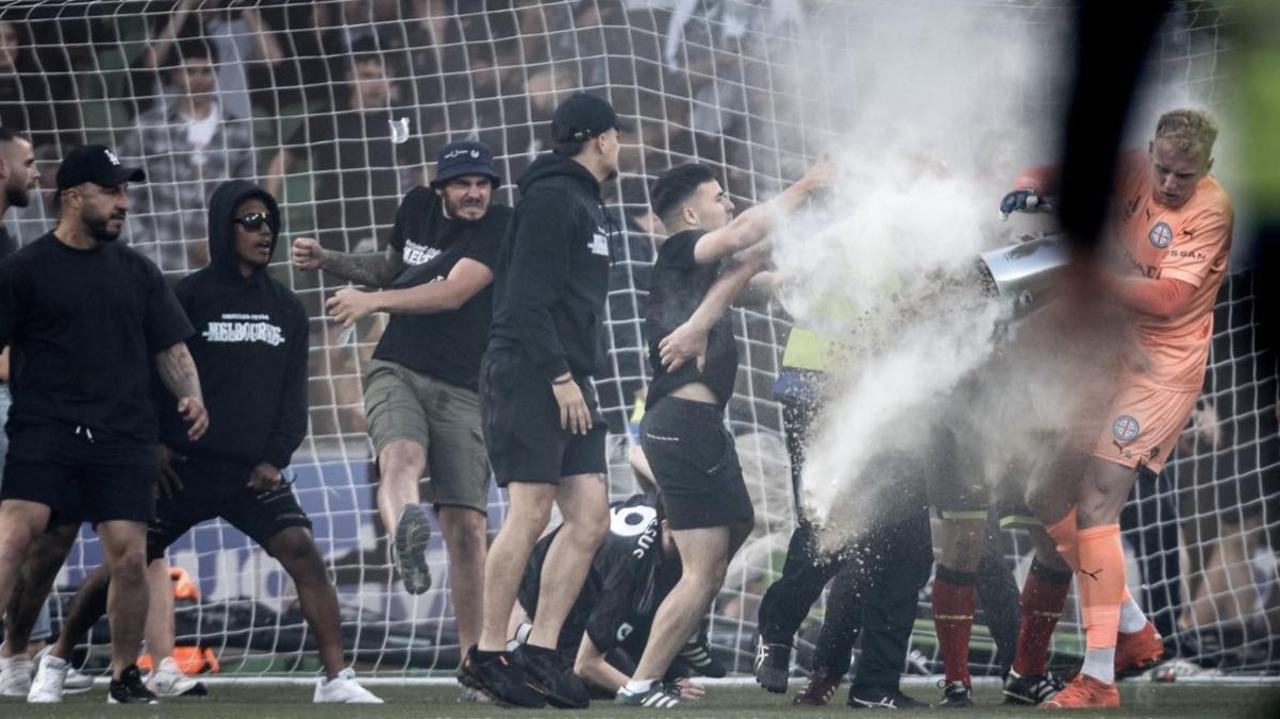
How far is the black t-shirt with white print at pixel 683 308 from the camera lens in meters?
5.33

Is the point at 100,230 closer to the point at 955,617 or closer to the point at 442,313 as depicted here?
the point at 442,313

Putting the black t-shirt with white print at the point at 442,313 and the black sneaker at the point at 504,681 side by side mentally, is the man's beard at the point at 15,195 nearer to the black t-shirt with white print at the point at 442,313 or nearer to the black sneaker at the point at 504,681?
the black t-shirt with white print at the point at 442,313

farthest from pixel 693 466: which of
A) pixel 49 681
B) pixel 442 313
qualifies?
pixel 49 681

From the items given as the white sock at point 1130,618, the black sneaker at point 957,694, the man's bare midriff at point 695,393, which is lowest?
the black sneaker at point 957,694

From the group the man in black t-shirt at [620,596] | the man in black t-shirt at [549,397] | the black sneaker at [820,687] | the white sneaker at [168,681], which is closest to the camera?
the man in black t-shirt at [549,397]

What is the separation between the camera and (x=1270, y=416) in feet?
24.6

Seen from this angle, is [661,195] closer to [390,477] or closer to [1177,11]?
[390,477]

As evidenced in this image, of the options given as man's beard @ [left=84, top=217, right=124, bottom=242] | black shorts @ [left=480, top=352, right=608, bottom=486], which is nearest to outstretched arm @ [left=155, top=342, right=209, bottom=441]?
man's beard @ [left=84, top=217, right=124, bottom=242]

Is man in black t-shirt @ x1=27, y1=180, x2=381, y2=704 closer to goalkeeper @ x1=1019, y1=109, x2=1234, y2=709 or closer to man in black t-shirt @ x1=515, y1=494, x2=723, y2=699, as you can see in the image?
man in black t-shirt @ x1=515, y1=494, x2=723, y2=699

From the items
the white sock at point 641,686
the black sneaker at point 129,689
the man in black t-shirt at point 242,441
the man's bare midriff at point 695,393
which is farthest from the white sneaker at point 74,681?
the man's bare midriff at point 695,393

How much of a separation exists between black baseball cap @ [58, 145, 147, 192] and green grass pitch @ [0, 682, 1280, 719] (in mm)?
1495

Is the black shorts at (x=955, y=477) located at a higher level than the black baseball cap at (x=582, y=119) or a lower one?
lower

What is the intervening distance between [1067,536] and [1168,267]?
808 millimetres

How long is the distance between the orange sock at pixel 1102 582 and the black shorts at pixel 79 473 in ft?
8.73
